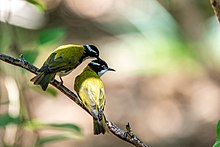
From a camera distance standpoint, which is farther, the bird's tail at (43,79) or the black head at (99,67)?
the black head at (99,67)

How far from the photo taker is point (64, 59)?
8.18 feet

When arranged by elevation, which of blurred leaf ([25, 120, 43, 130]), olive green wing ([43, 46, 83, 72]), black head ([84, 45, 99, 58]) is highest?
black head ([84, 45, 99, 58])

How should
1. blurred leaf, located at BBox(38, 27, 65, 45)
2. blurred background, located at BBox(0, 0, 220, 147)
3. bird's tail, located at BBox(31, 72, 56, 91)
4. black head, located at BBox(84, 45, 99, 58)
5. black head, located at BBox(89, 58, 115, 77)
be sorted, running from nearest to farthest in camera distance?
1. bird's tail, located at BBox(31, 72, 56, 91)
2. black head, located at BBox(84, 45, 99, 58)
3. black head, located at BBox(89, 58, 115, 77)
4. blurred leaf, located at BBox(38, 27, 65, 45)
5. blurred background, located at BBox(0, 0, 220, 147)

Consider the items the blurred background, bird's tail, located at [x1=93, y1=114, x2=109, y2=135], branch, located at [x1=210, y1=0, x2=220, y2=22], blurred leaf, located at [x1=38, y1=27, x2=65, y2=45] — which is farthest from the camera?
the blurred background

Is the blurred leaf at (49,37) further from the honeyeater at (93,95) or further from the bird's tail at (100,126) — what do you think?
the bird's tail at (100,126)

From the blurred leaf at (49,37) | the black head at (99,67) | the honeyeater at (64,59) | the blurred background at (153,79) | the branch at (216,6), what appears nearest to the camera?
the branch at (216,6)

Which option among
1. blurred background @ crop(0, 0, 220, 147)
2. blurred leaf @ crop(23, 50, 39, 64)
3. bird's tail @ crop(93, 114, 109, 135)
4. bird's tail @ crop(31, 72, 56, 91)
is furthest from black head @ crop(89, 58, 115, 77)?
blurred background @ crop(0, 0, 220, 147)

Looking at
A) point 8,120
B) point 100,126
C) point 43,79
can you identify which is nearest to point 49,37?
point 8,120

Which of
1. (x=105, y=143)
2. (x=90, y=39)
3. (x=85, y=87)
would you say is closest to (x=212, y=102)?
(x=105, y=143)

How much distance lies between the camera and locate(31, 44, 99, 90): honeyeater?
7.77 feet

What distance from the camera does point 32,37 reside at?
7852mm

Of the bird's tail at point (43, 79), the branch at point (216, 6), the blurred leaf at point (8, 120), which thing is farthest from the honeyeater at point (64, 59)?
the branch at point (216, 6)

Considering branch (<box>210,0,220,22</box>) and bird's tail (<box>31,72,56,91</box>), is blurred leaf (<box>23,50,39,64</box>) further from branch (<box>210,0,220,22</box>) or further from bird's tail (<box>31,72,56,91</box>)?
branch (<box>210,0,220,22</box>)

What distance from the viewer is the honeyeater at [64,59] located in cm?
237
